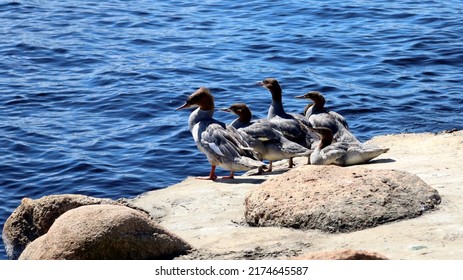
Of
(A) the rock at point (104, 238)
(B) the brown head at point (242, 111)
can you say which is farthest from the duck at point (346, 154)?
(A) the rock at point (104, 238)

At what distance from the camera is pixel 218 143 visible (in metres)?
11.5

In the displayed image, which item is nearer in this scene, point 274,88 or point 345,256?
point 345,256

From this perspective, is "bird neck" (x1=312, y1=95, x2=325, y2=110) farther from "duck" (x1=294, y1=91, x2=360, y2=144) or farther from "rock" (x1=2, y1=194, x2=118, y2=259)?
"rock" (x1=2, y1=194, x2=118, y2=259)

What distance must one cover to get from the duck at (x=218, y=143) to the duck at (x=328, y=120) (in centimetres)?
117

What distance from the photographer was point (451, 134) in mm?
13016

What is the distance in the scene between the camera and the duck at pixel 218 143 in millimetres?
11344

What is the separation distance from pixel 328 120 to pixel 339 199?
426 centimetres

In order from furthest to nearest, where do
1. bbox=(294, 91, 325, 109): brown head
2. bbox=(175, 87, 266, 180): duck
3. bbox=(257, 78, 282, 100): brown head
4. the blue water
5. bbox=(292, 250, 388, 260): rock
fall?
the blue water → bbox=(257, 78, 282, 100): brown head → bbox=(294, 91, 325, 109): brown head → bbox=(175, 87, 266, 180): duck → bbox=(292, 250, 388, 260): rock

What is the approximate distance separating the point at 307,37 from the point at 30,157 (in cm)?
838

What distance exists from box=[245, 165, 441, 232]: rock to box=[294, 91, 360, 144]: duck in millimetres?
3128

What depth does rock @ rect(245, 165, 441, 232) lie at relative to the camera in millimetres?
8125

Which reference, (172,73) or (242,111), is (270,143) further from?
(172,73)

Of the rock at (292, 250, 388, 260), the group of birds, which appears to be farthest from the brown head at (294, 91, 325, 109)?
the rock at (292, 250, 388, 260)

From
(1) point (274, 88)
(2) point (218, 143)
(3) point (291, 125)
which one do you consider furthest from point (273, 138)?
(1) point (274, 88)
